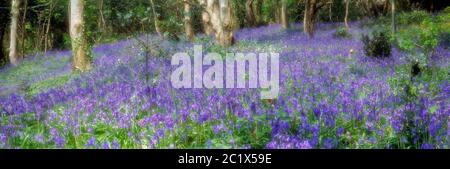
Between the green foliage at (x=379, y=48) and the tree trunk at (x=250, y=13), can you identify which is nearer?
the green foliage at (x=379, y=48)

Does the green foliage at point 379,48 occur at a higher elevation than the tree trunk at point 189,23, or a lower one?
lower

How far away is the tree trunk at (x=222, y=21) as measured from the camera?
15180mm

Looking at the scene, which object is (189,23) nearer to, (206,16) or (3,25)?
(206,16)

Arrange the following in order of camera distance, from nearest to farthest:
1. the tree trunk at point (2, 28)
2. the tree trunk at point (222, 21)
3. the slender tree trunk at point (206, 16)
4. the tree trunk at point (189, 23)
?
the tree trunk at point (222, 21), the slender tree trunk at point (206, 16), the tree trunk at point (189, 23), the tree trunk at point (2, 28)

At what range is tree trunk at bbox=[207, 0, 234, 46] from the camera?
15.2 metres

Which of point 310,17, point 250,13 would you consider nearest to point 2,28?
point 310,17

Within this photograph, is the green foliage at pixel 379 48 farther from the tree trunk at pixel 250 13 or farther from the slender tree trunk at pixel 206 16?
the tree trunk at pixel 250 13

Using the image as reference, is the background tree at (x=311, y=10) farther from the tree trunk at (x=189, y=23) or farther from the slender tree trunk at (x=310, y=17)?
the tree trunk at (x=189, y=23)

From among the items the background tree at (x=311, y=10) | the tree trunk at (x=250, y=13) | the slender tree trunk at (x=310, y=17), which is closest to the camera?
the background tree at (x=311, y=10)

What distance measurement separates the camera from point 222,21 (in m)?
15.5

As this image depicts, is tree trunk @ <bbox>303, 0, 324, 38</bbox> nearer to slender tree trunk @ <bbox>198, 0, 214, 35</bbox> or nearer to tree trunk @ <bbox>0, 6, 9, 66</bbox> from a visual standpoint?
slender tree trunk @ <bbox>198, 0, 214, 35</bbox>

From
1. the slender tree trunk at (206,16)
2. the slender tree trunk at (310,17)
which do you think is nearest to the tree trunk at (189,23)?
the slender tree trunk at (206,16)

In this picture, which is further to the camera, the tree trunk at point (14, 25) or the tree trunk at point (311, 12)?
the tree trunk at point (14, 25)
